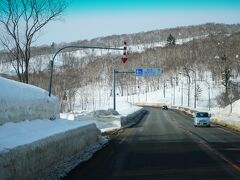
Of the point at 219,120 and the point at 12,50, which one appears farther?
the point at 219,120

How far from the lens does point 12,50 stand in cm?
3753

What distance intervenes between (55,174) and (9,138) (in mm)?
2082

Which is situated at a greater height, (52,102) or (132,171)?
(52,102)

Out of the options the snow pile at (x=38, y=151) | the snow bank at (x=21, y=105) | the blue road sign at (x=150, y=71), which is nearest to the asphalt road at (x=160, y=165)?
the snow pile at (x=38, y=151)

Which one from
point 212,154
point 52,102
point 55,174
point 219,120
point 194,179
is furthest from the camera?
point 219,120

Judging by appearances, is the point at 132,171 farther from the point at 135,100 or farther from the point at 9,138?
the point at 135,100

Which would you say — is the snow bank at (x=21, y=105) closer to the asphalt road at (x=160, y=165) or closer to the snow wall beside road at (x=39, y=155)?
the snow wall beside road at (x=39, y=155)

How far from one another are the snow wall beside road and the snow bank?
2106mm

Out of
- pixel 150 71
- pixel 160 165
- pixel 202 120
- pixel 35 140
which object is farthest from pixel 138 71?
pixel 35 140

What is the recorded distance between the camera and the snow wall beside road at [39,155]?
29.8ft

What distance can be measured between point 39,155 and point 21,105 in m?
6.24

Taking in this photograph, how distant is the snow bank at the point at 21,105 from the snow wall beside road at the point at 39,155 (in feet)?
6.91

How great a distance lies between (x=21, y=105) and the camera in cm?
1714

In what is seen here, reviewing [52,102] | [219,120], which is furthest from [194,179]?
[219,120]
